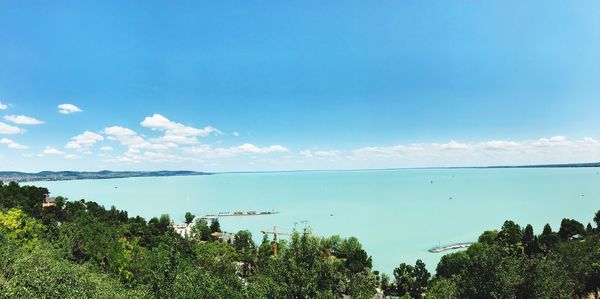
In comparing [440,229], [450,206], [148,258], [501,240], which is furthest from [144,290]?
[450,206]

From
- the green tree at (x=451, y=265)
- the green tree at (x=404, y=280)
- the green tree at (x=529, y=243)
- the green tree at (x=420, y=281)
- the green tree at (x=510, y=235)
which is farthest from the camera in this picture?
the green tree at (x=510, y=235)

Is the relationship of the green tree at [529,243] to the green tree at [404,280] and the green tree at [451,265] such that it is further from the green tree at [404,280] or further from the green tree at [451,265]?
the green tree at [404,280]

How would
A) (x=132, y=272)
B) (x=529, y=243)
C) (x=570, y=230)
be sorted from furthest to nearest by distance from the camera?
(x=570, y=230)
(x=529, y=243)
(x=132, y=272)

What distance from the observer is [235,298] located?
16094 mm

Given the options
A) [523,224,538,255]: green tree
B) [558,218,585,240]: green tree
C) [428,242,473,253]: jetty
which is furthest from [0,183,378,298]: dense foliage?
[558,218,585,240]: green tree

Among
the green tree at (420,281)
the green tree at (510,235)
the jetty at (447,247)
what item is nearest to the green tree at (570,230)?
the green tree at (510,235)

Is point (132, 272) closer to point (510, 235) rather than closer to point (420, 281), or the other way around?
point (420, 281)

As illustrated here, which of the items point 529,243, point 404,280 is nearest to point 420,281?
point 404,280

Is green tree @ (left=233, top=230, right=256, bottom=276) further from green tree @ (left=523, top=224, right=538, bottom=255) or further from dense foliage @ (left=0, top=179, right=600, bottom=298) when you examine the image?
green tree @ (left=523, top=224, right=538, bottom=255)

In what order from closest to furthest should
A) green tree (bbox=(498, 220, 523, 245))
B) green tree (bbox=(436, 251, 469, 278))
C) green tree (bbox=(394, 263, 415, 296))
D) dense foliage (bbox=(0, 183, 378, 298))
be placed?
dense foliage (bbox=(0, 183, 378, 298)), green tree (bbox=(394, 263, 415, 296)), green tree (bbox=(436, 251, 469, 278)), green tree (bbox=(498, 220, 523, 245))

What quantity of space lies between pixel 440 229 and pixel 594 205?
64864 millimetres

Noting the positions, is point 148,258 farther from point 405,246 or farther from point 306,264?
point 405,246

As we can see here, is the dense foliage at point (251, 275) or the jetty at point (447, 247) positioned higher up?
the dense foliage at point (251, 275)

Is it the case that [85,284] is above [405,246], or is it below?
above
